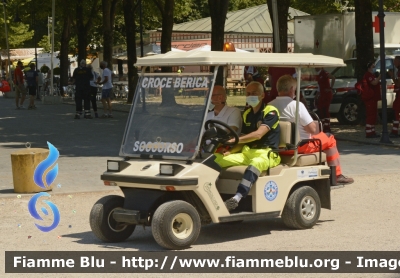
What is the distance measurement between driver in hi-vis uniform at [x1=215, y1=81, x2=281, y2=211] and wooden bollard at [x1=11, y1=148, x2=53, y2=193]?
4.07 m

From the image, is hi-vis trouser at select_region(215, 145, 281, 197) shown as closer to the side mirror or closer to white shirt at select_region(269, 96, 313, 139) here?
the side mirror

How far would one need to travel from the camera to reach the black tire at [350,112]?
76.6ft

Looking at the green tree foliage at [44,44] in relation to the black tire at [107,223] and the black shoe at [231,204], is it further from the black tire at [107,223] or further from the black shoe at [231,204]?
the black shoe at [231,204]

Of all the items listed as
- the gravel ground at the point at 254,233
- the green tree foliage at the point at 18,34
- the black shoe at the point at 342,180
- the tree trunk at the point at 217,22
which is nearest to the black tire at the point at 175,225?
the gravel ground at the point at 254,233

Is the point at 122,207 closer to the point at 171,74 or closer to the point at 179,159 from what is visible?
the point at 179,159

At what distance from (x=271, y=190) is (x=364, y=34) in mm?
15010

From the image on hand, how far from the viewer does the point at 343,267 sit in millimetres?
7559

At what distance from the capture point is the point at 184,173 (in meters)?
8.44

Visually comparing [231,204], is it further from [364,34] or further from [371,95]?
[364,34]

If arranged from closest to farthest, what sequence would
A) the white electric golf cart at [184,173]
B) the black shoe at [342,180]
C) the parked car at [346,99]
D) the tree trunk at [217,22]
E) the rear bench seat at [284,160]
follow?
the white electric golf cart at [184,173] < the rear bench seat at [284,160] < the black shoe at [342,180] < the parked car at [346,99] < the tree trunk at [217,22]

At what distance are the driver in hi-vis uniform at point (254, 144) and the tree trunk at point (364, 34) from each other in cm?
1428

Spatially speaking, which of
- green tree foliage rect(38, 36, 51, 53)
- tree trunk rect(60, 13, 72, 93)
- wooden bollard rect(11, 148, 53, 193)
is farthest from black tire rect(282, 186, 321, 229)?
green tree foliage rect(38, 36, 51, 53)

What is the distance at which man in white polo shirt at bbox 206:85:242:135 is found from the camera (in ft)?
30.9

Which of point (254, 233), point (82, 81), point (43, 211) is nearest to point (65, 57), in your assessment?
point (82, 81)
